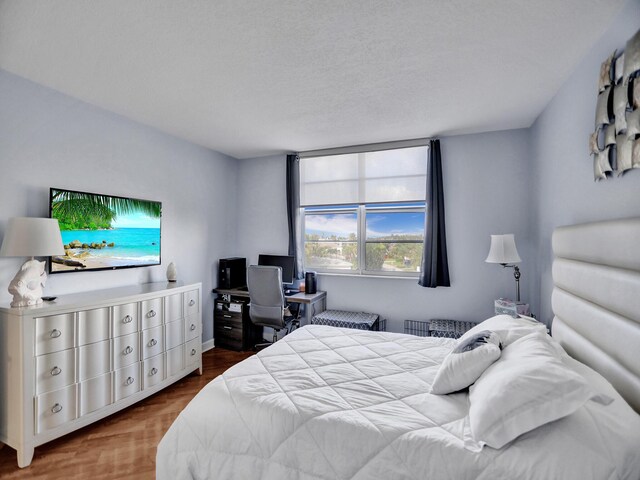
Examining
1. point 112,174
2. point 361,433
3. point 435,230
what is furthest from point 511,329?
point 112,174

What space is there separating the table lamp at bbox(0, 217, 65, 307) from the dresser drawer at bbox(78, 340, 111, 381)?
0.48 metres

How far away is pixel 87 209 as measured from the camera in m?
2.61

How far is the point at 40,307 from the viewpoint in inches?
78.1

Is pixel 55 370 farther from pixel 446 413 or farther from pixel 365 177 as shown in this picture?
pixel 365 177

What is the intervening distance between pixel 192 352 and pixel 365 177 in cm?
290

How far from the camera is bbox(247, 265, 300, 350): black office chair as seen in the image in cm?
341

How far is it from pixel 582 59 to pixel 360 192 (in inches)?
92.7

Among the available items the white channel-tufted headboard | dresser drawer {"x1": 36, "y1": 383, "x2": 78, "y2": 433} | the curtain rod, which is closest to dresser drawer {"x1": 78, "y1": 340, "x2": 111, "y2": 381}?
dresser drawer {"x1": 36, "y1": 383, "x2": 78, "y2": 433}

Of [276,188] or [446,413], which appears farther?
[276,188]

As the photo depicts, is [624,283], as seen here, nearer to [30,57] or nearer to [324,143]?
[324,143]

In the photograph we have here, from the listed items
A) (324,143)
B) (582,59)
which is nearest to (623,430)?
(582,59)

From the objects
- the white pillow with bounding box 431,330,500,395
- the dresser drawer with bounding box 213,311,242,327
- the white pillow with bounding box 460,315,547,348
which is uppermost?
the white pillow with bounding box 460,315,547,348

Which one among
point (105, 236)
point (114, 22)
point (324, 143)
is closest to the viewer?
point (114, 22)

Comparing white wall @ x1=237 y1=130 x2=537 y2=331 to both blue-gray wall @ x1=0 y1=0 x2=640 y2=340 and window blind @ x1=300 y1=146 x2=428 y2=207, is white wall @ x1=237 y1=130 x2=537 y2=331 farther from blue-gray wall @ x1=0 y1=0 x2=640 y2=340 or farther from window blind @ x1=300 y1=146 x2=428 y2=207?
window blind @ x1=300 y1=146 x2=428 y2=207
